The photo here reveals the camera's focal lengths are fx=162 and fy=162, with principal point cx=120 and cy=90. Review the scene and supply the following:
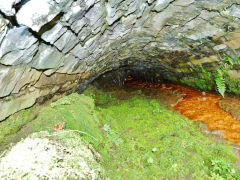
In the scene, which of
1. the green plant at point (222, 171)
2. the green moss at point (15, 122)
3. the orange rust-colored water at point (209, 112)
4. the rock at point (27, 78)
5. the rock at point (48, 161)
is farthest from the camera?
the orange rust-colored water at point (209, 112)

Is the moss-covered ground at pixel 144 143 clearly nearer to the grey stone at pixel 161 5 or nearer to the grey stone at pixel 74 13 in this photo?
the grey stone at pixel 74 13

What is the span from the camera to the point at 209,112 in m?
7.43

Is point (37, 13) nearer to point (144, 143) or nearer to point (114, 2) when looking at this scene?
point (114, 2)

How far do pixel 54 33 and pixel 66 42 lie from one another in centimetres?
63

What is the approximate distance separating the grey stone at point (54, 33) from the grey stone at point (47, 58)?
0.61 feet

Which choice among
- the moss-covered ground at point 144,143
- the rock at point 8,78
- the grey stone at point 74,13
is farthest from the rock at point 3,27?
the moss-covered ground at point 144,143

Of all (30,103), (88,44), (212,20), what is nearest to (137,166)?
(30,103)

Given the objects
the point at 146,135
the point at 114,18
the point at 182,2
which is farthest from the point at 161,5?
the point at 146,135

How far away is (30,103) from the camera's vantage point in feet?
15.4

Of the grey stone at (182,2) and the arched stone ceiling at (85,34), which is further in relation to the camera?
the grey stone at (182,2)

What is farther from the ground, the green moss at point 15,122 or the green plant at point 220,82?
the green moss at point 15,122

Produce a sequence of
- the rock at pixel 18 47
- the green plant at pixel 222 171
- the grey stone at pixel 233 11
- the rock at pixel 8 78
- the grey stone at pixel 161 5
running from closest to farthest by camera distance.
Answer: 1. the rock at pixel 18 47
2. the rock at pixel 8 78
3. the green plant at pixel 222 171
4. the grey stone at pixel 233 11
5. the grey stone at pixel 161 5

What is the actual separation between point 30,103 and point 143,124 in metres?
4.30

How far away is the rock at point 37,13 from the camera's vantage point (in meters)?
2.57
